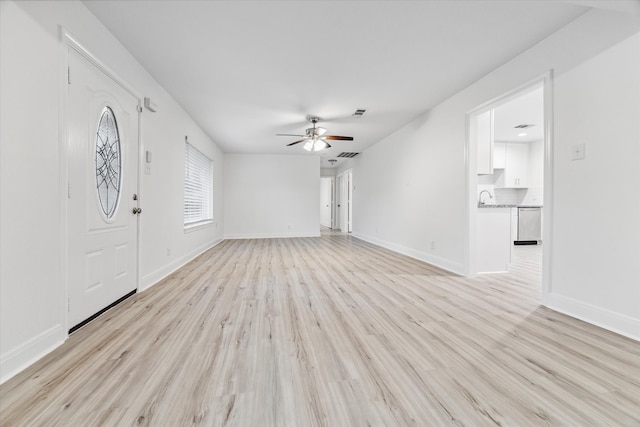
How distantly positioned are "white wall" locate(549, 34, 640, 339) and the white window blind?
196 inches

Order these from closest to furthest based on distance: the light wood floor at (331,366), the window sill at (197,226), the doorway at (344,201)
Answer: the light wood floor at (331,366) < the window sill at (197,226) < the doorway at (344,201)

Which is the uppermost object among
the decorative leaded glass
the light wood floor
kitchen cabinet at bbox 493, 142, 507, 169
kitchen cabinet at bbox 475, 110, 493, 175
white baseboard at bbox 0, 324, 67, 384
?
kitchen cabinet at bbox 493, 142, 507, 169

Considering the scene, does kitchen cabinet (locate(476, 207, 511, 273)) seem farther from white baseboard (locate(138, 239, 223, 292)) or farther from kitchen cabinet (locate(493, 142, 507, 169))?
white baseboard (locate(138, 239, 223, 292))

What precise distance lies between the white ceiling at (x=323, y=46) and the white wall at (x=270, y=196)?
3851 millimetres

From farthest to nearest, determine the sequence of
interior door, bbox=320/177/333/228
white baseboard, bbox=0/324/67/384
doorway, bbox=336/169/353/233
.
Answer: interior door, bbox=320/177/333/228, doorway, bbox=336/169/353/233, white baseboard, bbox=0/324/67/384

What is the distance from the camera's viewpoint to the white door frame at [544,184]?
8.27ft

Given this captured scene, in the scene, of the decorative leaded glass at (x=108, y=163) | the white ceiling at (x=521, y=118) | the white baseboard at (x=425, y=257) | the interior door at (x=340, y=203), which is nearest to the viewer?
the decorative leaded glass at (x=108, y=163)

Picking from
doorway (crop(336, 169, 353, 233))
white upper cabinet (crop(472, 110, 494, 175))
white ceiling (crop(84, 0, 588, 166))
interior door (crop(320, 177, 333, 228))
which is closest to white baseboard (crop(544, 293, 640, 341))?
white upper cabinet (crop(472, 110, 494, 175))

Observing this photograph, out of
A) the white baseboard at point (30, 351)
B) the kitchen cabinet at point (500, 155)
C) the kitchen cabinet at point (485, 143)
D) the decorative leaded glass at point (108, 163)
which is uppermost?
the kitchen cabinet at point (500, 155)

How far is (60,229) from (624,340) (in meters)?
3.87

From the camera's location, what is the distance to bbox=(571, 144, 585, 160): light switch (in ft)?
7.43

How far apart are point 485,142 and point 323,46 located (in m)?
2.67

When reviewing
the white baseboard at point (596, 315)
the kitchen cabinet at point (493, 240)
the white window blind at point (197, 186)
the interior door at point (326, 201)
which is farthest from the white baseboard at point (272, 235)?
the white baseboard at point (596, 315)

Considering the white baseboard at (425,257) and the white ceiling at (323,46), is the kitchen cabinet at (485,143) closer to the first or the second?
the white ceiling at (323,46)
